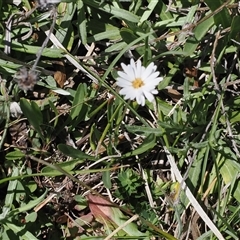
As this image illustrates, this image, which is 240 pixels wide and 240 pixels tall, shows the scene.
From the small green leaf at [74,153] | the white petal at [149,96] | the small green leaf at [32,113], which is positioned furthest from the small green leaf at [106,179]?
the white petal at [149,96]

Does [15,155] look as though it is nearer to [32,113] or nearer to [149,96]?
[32,113]

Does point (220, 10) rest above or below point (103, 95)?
above

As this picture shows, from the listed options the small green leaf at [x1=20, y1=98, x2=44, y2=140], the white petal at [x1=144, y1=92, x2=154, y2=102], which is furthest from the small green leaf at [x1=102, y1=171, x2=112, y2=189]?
A: the white petal at [x1=144, y1=92, x2=154, y2=102]

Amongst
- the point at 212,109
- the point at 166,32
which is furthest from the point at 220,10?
the point at 212,109

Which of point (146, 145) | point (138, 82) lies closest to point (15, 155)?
point (146, 145)

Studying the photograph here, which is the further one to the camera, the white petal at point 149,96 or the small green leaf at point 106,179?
the small green leaf at point 106,179

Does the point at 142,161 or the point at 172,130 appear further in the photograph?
the point at 142,161

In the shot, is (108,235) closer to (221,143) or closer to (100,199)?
(100,199)

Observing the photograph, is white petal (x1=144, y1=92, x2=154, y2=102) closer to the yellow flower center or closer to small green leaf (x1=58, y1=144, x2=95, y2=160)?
the yellow flower center

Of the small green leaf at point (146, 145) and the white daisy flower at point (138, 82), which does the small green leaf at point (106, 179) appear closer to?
the small green leaf at point (146, 145)
